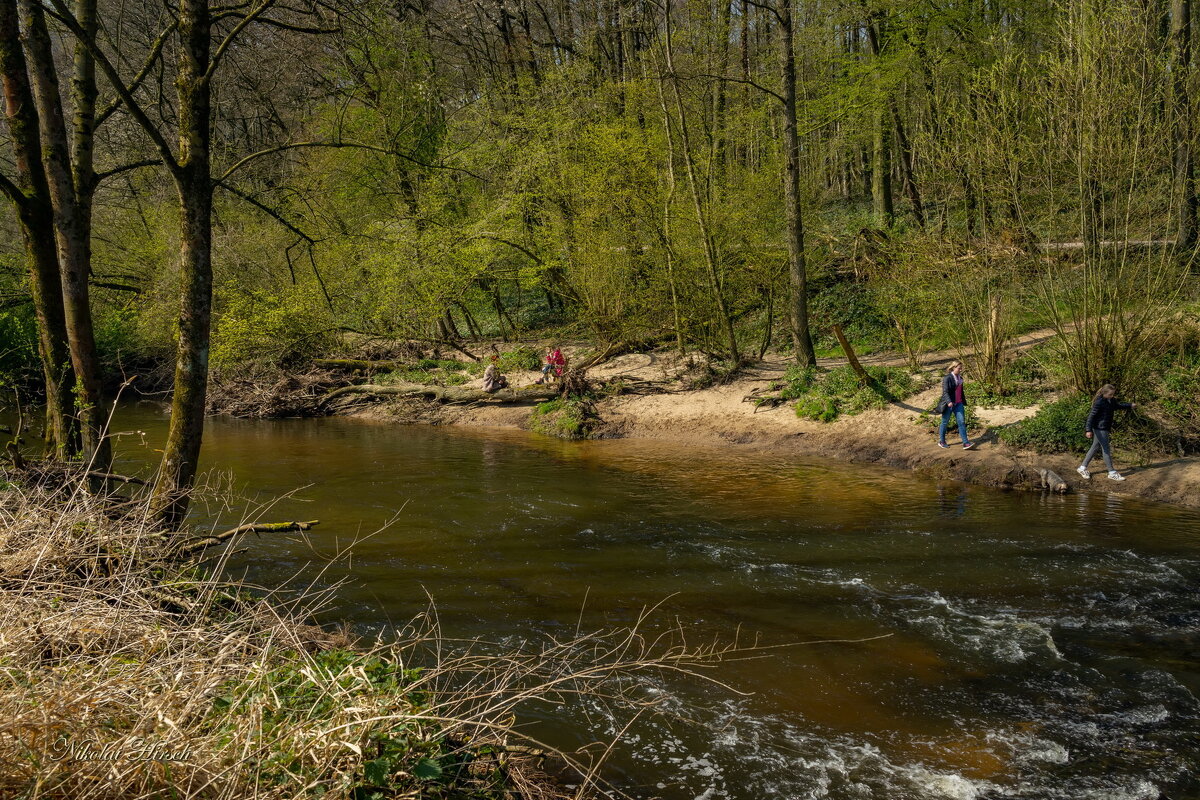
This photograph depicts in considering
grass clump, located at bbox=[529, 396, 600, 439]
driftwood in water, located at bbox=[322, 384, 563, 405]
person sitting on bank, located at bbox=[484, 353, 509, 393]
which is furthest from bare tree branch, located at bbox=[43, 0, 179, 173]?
person sitting on bank, located at bbox=[484, 353, 509, 393]

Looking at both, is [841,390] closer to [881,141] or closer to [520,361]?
[520,361]

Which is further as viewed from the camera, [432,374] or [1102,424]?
[432,374]

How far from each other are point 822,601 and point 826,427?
8976 millimetres

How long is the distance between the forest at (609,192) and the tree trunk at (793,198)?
6 cm

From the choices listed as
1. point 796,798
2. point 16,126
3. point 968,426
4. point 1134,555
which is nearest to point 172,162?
point 16,126

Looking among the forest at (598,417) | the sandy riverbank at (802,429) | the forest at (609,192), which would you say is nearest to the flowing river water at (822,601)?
the forest at (598,417)

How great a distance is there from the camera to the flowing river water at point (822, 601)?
5414mm

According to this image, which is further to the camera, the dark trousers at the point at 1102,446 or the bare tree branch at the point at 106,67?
the dark trousers at the point at 1102,446

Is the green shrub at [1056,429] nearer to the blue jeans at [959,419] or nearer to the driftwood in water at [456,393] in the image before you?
the blue jeans at [959,419]

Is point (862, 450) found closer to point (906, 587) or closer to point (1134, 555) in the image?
point (1134, 555)

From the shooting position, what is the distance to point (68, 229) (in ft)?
23.9

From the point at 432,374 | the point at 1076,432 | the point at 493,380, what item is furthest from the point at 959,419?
the point at 432,374

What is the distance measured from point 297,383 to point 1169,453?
850 inches

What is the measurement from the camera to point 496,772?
395 cm
